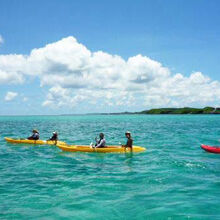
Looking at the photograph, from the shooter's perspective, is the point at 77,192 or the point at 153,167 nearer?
the point at 77,192

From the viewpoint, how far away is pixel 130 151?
21.0 meters

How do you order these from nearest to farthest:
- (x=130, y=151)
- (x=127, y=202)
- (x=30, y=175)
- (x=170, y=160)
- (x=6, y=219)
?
1. (x=6, y=219)
2. (x=127, y=202)
3. (x=30, y=175)
4. (x=170, y=160)
5. (x=130, y=151)

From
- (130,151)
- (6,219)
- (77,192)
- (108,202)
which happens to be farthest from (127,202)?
(130,151)

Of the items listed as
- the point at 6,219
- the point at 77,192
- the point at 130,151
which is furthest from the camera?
the point at 130,151

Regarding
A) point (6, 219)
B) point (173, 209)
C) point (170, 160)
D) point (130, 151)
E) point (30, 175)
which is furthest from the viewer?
point (130, 151)

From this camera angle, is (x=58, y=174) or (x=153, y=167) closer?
(x=58, y=174)

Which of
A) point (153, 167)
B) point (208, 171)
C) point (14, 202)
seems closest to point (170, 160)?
point (153, 167)

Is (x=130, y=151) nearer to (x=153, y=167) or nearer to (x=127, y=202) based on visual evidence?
(x=153, y=167)

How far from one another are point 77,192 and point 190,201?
4.72m

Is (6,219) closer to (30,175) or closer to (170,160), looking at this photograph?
(30,175)

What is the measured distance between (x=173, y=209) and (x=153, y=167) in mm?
6685

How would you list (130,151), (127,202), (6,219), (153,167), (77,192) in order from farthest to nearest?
1. (130,151)
2. (153,167)
3. (77,192)
4. (127,202)
5. (6,219)

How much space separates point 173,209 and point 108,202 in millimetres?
2479

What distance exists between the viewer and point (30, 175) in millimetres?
14250
